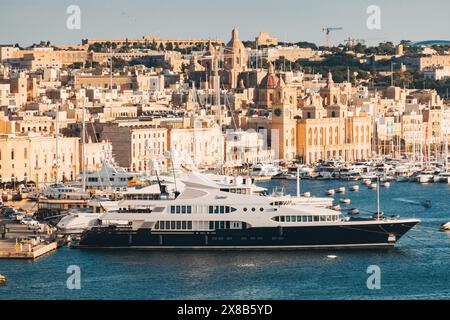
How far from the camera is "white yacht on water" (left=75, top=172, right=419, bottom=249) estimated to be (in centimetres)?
2242

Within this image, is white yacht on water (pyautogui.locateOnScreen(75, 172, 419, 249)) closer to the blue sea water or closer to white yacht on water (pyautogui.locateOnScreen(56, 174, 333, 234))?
the blue sea water

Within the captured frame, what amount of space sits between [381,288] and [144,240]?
16.0 feet

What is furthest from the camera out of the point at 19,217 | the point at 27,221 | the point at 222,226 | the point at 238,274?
the point at 19,217

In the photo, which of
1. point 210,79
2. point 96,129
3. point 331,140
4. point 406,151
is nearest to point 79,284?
point 96,129

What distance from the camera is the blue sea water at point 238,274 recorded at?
717 inches

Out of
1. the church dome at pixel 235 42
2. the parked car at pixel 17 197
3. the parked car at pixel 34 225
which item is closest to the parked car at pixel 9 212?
the parked car at pixel 34 225

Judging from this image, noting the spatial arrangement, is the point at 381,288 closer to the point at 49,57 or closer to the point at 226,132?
the point at 226,132

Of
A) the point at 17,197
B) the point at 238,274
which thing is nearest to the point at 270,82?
the point at 17,197

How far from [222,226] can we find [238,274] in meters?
2.54

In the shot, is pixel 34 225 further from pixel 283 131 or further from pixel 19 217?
pixel 283 131

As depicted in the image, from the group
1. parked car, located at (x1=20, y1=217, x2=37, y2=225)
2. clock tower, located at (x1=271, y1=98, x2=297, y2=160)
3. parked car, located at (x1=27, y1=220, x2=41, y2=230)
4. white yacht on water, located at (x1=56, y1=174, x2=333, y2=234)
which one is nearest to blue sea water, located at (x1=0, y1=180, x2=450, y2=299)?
white yacht on water, located at (x1=56, y1=174, x2=333, y2=234)

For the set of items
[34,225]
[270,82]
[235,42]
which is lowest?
[34,225]

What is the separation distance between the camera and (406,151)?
5172 cm

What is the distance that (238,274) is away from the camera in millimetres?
19984
